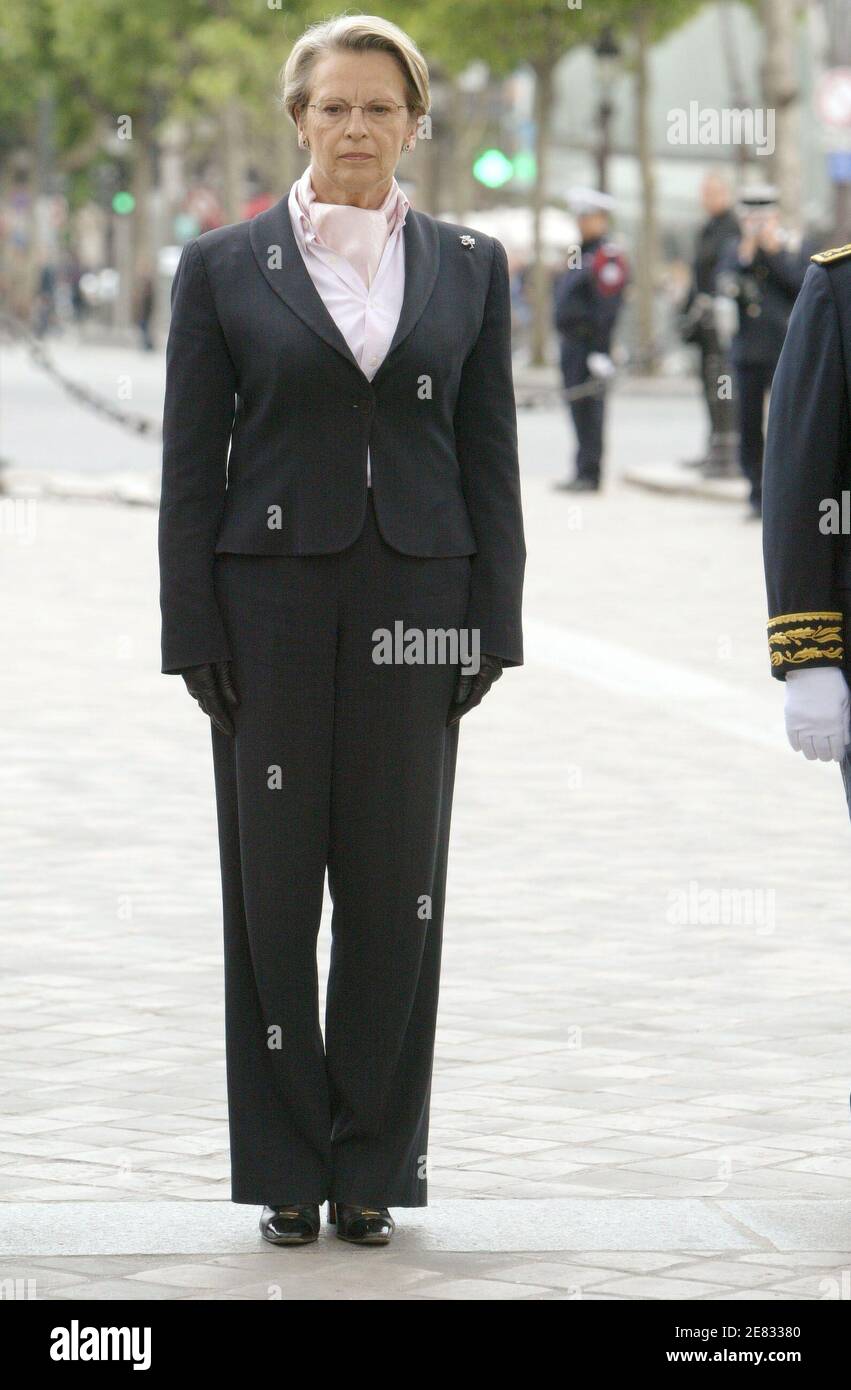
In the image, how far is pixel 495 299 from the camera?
4527 mm

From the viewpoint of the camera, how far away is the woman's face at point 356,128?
14.2 feet

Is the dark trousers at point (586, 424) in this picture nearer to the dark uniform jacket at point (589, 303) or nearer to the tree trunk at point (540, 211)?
the dark uniform jacket at point (589, 303)

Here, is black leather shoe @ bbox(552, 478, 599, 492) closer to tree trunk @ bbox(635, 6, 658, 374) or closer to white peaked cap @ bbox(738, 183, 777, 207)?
white peaked cap @ bbox(738, 183, 777, 207)

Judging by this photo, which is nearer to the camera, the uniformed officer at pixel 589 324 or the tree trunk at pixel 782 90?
the uniformed officer at pixel 589 324

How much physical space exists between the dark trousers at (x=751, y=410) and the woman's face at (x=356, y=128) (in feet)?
46.6

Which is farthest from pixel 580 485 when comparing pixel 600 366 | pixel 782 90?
pixel 782 90

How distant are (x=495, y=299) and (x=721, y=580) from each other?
1078 cm

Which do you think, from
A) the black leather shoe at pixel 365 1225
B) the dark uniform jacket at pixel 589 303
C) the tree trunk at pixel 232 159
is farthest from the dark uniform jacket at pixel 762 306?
the tree trunk at pixel 232 159

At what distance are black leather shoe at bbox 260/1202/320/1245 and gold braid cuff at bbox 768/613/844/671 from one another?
3.79 ft

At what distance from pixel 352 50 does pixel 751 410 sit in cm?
1451

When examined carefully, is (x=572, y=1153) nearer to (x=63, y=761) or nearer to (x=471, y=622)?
(x=471, y=622)

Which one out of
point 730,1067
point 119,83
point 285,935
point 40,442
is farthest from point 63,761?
point 119,83

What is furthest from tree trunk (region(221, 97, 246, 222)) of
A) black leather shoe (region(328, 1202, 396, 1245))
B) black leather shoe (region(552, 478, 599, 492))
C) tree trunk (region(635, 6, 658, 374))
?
black leather shoe (region(328, 1202, 396, 1245))

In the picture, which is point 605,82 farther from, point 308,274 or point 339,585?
point 339,585
